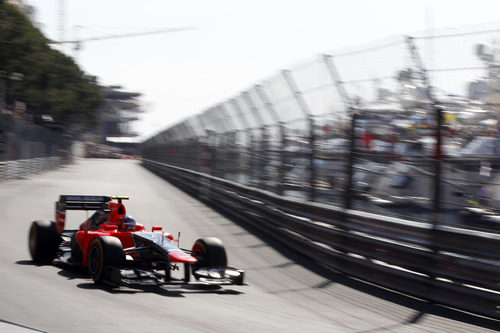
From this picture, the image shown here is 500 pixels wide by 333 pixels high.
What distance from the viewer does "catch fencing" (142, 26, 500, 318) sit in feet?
23.4

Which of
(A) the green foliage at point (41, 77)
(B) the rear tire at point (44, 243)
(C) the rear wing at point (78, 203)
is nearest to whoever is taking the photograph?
(B) the rear tire at point (44, 243)

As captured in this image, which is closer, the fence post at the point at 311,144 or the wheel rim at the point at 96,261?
the wheel rim at the point at 96,261

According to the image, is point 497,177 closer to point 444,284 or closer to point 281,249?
point 444,284

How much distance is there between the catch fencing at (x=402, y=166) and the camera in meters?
7.12

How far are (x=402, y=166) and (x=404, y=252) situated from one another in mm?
967

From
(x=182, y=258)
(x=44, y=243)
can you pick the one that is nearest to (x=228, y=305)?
(x=182, y=258)

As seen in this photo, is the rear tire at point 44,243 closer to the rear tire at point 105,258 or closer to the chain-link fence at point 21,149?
the rear tire at point 105,258

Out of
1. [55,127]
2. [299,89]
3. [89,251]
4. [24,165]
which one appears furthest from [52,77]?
[89,251]

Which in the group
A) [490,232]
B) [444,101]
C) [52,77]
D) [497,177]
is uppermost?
[52,77]

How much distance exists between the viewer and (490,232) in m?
7.13

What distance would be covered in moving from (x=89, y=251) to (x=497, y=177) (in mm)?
4141

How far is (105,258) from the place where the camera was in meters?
7.52

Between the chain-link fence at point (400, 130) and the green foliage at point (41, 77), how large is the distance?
2550 cm

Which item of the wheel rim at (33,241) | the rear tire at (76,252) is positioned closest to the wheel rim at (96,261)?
the rear tire at (76,252)
